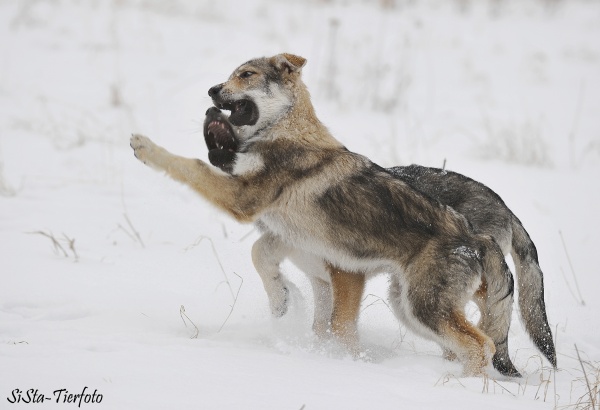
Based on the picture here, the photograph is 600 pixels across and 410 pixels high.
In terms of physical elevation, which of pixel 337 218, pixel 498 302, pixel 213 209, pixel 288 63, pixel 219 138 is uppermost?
pixel 288 63

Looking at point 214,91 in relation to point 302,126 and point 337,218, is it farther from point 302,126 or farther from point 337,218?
point 337,218

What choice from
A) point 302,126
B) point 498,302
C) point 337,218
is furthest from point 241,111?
point 498,302

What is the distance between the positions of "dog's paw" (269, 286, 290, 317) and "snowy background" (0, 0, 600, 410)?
0.09 meters

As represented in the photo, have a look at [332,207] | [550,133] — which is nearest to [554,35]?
[550,133]

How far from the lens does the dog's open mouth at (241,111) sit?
205 inches

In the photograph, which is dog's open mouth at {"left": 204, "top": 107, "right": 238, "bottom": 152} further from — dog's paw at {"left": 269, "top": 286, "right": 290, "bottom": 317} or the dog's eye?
dog's paw at {"left": 269, "top": 286, "right": 290, "bottom": 317}

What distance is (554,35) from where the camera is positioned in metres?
20.0

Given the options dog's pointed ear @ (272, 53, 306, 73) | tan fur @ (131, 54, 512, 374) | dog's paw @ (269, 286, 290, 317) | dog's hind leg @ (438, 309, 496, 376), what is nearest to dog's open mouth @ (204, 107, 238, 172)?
tan fur @ (131, 54, 512, 374)

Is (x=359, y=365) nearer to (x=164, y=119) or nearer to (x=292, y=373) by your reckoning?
(x=292, y=373)

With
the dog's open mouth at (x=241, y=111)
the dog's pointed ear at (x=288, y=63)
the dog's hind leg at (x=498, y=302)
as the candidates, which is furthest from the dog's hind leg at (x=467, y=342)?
the dog's pointed ear at (x=288, y=63)

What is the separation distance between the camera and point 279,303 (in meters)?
5.39

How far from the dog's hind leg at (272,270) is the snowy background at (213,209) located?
132 mm

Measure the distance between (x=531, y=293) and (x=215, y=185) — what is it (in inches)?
94.7

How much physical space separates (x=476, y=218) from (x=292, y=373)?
2231 millimetres
